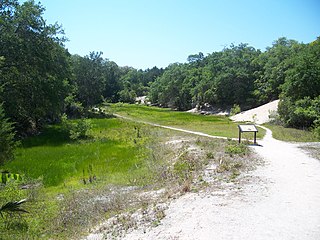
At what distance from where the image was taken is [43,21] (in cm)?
3584

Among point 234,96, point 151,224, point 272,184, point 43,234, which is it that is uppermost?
point 234,96

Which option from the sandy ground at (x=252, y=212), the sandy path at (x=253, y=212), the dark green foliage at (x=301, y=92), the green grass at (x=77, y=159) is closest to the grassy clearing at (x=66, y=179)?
the green grass at (x=77, y=159)

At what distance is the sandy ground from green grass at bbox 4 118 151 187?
270 inches

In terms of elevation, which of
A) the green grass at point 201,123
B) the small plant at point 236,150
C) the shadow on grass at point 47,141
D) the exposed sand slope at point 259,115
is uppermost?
the exposed sand slope at point 259,115

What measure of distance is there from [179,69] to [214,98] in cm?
3529

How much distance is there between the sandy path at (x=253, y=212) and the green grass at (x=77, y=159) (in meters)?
6.90

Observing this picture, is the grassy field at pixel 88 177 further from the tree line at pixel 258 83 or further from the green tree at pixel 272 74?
the green tree at pixel 272 74

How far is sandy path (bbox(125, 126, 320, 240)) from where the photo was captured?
8.48 m

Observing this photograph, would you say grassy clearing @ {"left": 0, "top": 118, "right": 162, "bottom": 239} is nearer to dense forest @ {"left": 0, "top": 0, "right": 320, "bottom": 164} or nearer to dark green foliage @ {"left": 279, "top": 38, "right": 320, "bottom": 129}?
dense forest @ {"left": 0, "top": 0, "right": 320, "bottom": 164}

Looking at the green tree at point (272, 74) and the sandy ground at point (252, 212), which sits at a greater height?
the green tree at point (272, 74)

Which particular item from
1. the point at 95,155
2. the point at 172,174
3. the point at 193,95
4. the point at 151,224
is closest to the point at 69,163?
the point at 95,155

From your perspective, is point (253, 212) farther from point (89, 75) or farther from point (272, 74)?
point (89, 75)

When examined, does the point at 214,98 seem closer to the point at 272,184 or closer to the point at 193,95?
the point at 193,95

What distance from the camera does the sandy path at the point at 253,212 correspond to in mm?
8477
